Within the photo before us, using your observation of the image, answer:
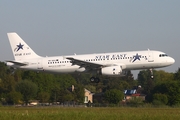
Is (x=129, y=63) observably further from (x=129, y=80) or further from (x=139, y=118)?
(x=129, y=80)

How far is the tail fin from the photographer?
7219 cm

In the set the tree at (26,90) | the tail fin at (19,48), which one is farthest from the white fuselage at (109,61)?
the tree at (26,90)

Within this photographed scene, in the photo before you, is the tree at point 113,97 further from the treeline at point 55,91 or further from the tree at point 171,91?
the tree at point 171,91

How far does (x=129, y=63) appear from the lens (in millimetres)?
65500

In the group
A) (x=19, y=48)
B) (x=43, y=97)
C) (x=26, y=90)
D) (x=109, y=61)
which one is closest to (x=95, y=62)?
(x=109, y=61)

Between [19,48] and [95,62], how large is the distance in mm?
12370

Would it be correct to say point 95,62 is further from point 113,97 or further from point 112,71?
point 113,97

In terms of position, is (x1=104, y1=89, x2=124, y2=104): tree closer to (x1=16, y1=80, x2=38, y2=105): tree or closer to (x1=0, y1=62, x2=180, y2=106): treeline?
(x1=0, y1=62, x2=180, y2=106): treeline

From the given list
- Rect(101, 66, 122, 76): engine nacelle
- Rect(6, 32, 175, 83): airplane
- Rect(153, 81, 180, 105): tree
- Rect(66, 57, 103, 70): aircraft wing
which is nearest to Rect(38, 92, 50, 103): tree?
Rect(153, 81, 180, 105): tree

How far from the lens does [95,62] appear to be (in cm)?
6744

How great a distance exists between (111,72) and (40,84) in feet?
214

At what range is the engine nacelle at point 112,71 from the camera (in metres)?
65.7

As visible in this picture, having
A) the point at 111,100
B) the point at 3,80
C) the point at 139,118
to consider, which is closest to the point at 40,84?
the point at 3,80

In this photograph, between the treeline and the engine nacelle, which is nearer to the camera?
the engine nacelle
